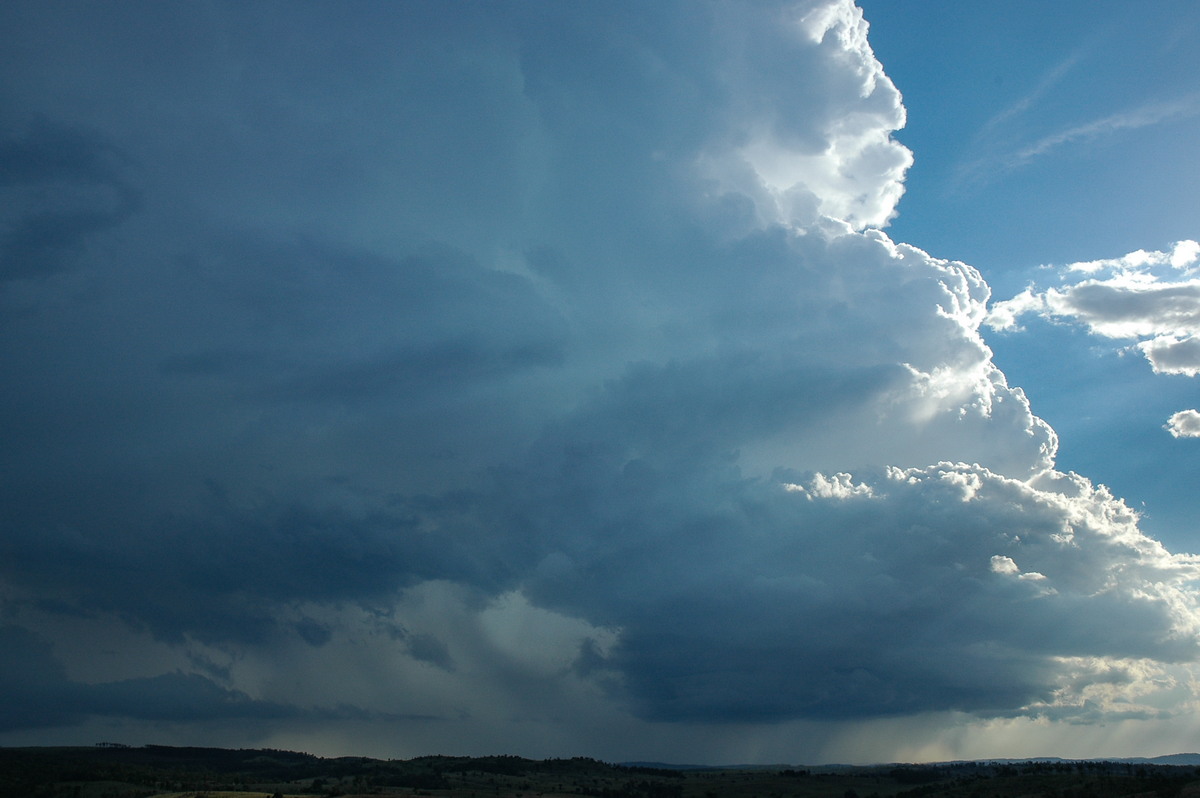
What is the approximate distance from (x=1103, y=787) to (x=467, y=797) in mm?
128720

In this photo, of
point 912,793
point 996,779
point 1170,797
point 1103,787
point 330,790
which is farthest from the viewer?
point 330,790

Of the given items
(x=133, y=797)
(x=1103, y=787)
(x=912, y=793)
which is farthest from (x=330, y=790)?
(x=1103, y=787)

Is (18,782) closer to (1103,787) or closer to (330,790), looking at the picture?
(330,790)

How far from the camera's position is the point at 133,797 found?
168750mm

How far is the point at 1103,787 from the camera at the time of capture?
398 ft

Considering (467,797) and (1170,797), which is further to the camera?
(467,797)

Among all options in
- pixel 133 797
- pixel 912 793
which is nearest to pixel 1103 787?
pixel 912 793

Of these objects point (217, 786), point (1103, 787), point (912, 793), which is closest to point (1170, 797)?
point (1103, 787)

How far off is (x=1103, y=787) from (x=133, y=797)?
563 ft

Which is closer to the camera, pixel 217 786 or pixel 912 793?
pixel 912 793

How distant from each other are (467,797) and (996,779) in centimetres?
11066

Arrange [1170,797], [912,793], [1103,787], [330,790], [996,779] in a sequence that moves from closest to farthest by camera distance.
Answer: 1. [1170,797]
2. [1103,787]
3. [996,779]
4. [912,793]
5. [330,790]

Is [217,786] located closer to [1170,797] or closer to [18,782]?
[18,782]

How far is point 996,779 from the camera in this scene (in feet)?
529
